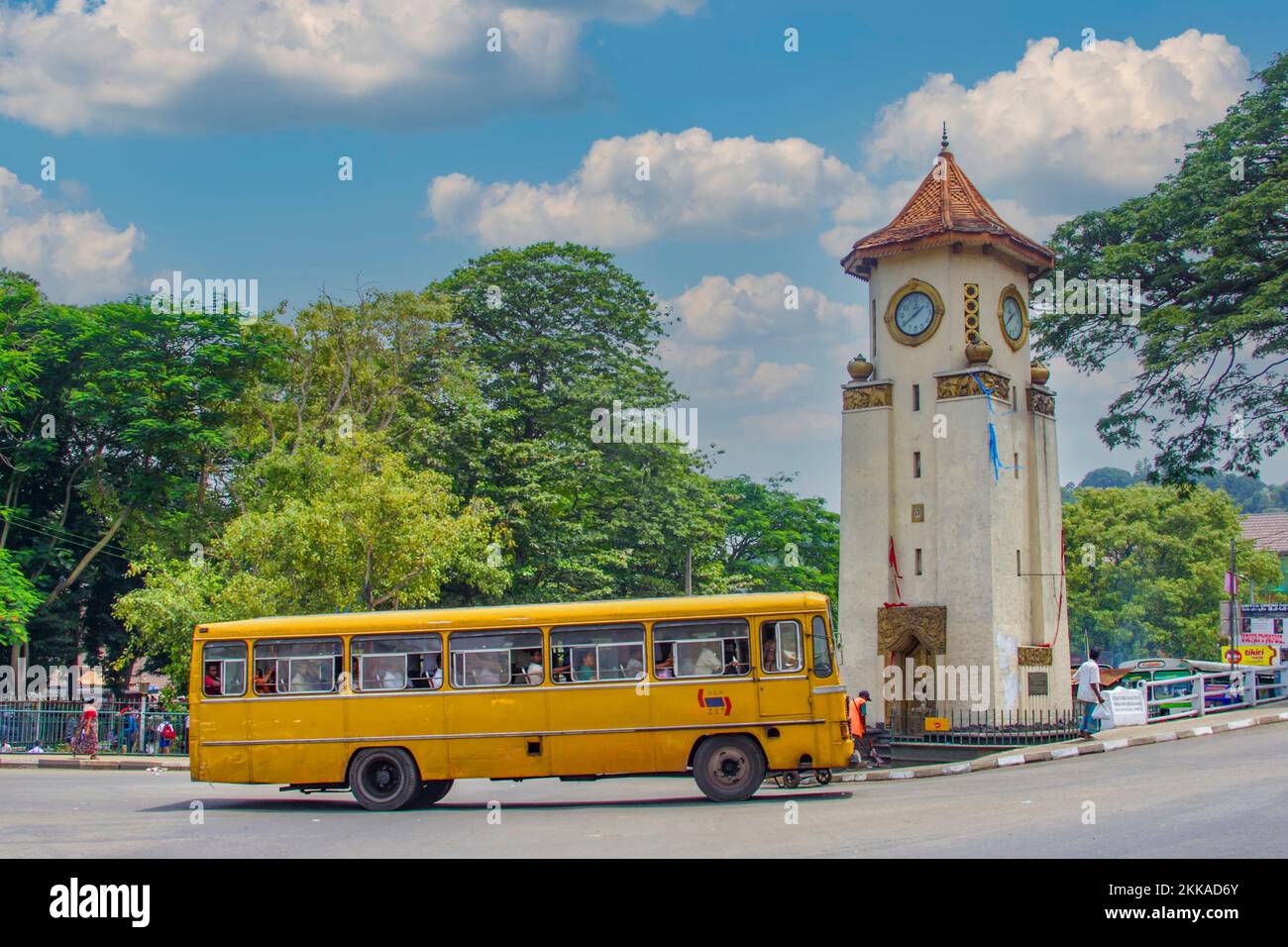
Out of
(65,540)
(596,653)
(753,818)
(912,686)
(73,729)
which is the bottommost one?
(73,729)

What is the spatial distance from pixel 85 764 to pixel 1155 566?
58.2 m

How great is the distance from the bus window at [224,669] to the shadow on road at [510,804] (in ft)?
5.79

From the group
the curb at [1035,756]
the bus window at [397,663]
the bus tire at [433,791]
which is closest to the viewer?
the bus window at [397,663]

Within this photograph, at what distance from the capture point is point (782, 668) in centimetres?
1883

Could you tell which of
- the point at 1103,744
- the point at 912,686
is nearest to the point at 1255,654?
the point at 912,686

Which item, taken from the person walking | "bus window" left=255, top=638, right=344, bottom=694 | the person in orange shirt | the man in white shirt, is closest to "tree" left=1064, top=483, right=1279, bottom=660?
the man in white shirt

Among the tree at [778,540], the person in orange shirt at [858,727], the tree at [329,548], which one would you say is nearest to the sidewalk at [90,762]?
the tree at [329,548]

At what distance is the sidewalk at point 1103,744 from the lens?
24.0 m

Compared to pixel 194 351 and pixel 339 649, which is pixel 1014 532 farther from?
pixel 194 351

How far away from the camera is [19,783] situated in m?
24.7

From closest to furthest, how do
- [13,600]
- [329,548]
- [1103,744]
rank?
[1103,744]
[329,548]
[13,600]

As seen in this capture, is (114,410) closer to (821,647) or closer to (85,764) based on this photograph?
(85,764)

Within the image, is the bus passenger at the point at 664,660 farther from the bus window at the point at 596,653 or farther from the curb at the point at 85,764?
the curb at the point at 85,764
